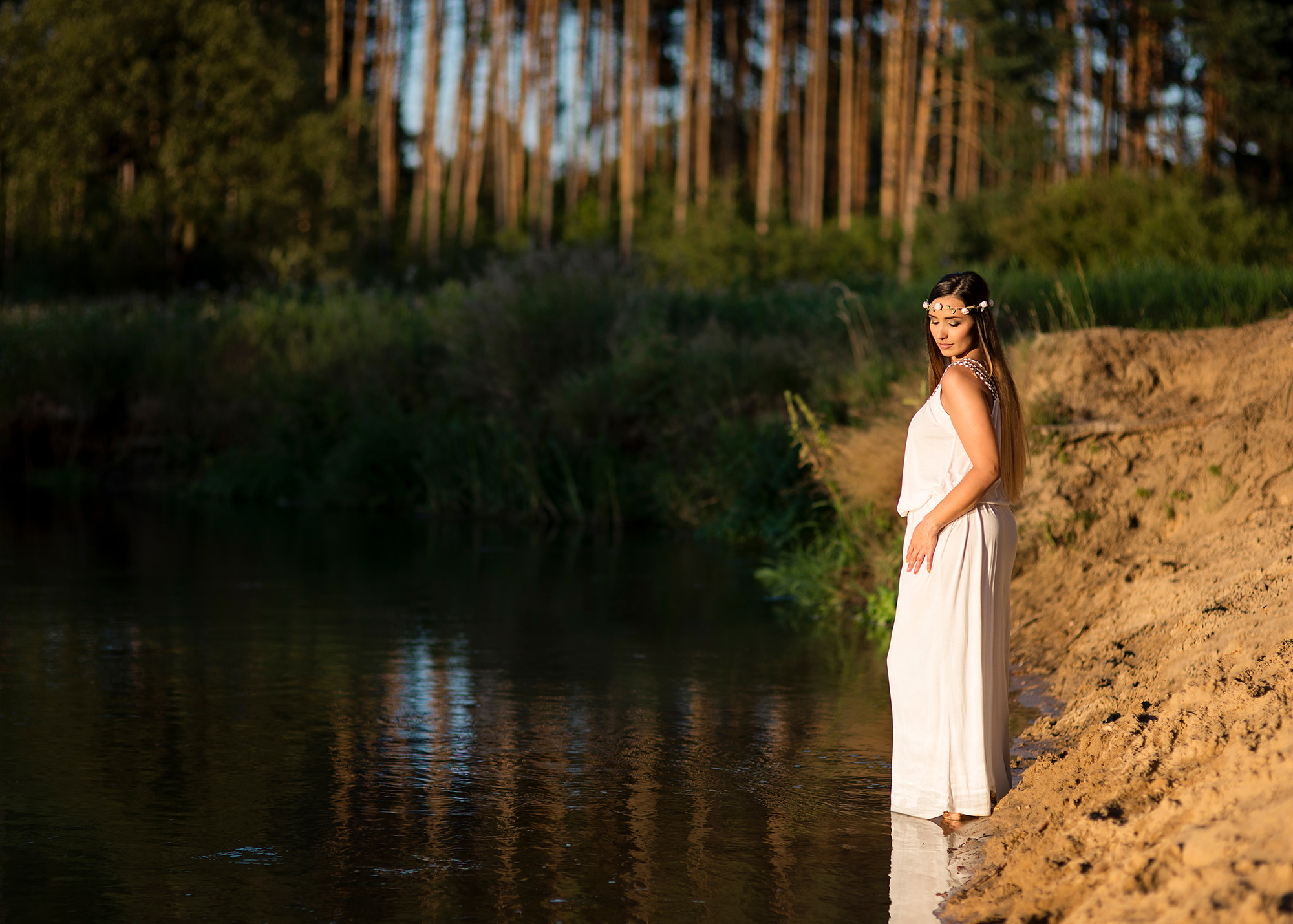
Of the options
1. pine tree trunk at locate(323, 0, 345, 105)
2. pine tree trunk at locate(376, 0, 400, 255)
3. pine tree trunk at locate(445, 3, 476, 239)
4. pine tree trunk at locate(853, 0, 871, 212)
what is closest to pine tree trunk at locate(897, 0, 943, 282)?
pine tree trunk at locate(853, 0, 871, 212)

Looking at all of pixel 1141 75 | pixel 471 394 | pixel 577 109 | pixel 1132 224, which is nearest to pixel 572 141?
pixel 577 109

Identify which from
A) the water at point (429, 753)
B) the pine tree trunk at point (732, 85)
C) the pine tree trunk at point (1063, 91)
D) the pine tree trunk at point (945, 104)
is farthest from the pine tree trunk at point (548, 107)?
the water at point (429, 753)

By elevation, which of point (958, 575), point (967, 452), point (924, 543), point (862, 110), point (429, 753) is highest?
point (862, 110)

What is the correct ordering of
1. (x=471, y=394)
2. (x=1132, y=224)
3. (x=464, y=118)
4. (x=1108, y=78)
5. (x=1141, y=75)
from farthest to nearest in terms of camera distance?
(x=464, y=118)
(x=1108, y=78)
(x=1141, y=75)
(x=1132, y=224)
(x=471, y=394)

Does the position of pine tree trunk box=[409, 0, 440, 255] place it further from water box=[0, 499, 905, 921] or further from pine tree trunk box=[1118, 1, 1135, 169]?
water box=[0, 499, 905, 921]

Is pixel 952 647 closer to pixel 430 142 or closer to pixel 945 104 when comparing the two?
pixel 945 104

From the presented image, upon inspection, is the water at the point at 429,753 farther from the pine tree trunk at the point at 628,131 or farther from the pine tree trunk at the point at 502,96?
the pine tree trunk at the point at 502,96

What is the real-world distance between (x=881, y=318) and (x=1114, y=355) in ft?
20.3

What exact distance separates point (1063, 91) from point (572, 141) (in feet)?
71.1

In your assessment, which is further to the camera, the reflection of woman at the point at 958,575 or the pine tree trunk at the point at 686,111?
the pine tree trunk at the point at 686,111

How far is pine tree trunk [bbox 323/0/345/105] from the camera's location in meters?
54.2

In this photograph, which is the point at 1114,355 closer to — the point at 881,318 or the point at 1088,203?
the point at 881,318

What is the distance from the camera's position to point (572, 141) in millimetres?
58219

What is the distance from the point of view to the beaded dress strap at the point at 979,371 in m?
5.90
